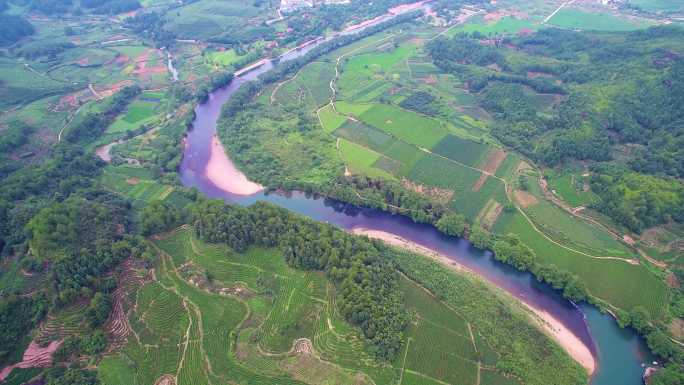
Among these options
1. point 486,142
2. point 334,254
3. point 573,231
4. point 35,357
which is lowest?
point 573,231

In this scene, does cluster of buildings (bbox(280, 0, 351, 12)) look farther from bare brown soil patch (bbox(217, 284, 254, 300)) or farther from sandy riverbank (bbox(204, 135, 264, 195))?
bare brown soil patch (bbox(217, 284, 254, 300))

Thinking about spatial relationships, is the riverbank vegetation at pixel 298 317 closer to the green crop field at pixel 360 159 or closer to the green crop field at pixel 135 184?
the green crop field at pixel 135 184

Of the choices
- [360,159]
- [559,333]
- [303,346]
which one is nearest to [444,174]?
[360,159]

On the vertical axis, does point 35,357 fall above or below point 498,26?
below

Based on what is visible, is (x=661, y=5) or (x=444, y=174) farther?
(x=661, y=5)

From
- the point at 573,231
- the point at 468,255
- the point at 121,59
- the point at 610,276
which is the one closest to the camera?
the point at 610,276

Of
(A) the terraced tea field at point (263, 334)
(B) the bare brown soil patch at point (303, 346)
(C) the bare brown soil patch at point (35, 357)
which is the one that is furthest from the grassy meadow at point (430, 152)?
(C) the bare brown soil patch at point (35, 357)

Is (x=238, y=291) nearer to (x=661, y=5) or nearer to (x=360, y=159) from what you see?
(x=360, y=159)
